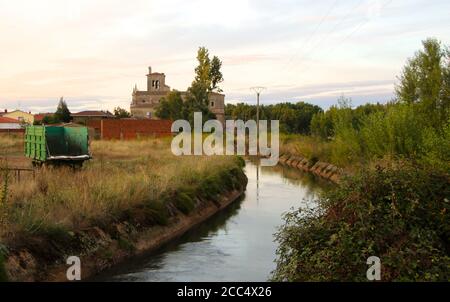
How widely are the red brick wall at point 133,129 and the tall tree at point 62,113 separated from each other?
1825cm

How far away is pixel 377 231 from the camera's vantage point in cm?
812

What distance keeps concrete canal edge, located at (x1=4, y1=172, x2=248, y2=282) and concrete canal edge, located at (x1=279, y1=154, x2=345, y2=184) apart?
1519 centimetres

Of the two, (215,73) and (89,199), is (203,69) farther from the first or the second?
(89,199)

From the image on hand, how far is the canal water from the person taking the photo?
11.8 m

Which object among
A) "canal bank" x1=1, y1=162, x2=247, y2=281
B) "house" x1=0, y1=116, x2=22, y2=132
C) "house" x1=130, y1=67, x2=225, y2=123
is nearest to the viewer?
"canal bank" x1=1, y1=162, x2=247, y2=281

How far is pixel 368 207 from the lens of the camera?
861 centimetres

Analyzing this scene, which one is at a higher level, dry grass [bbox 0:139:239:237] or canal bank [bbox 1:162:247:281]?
dry grass [bbox 0:139:239:237]

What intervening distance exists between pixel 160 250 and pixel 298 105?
95.2m

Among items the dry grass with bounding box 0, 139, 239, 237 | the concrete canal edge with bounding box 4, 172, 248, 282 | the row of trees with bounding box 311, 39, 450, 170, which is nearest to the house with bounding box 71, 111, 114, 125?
the row of trees with bounding box 311, 39, 450, 170

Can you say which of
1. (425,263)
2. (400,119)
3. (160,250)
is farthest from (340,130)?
(425,263)

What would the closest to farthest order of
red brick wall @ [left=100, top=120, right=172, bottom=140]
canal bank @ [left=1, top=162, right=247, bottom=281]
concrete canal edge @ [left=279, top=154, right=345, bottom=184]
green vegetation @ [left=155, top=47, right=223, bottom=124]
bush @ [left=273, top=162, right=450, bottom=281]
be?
bush @ [left=273, top=162, right=450, bottom=281] < canal bank @ [left=1, top=162, right=247, bottom=281] < concrete canal edge @ [left=279, top=154, right=345, bottom=184] < red brick wall @ [left=100, top=120, right=172, bottom=140] < green vegetation @ [left=155, top=47, right=223, bottom=124]

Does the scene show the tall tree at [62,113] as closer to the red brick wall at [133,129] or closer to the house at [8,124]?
the house at [8,124]

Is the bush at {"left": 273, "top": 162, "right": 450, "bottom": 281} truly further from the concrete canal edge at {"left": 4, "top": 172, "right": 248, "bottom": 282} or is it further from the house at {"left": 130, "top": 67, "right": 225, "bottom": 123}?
the house at {"left": 130, "top": 67, "right": 225, "bottom": 123}
